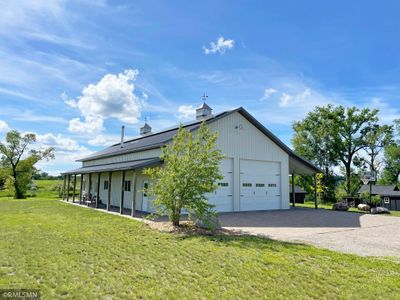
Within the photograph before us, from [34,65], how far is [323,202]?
119ft

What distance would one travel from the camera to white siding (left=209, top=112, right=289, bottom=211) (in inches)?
684

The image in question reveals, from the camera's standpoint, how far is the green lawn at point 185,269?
4.58 m

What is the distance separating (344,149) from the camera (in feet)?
137

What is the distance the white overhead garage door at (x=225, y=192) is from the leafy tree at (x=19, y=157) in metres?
28.2

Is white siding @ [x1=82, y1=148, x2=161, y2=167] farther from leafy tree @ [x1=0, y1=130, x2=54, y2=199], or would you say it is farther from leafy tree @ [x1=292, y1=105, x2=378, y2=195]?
leafy tree @ [x1=292, y1=105, x2=378, y2=195]

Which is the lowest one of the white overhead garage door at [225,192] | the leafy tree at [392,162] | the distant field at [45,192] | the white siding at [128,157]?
the distant field at [45,192]

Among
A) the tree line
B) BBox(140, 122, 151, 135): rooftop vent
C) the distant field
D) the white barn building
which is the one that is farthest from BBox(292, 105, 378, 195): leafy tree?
the distant field

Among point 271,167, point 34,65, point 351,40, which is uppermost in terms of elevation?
point 351,40

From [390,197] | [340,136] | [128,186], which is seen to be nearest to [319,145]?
[340,136]

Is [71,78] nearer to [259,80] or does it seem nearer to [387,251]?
[259,80]

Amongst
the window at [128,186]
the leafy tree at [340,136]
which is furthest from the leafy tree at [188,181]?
the leafy tree at [340,136]

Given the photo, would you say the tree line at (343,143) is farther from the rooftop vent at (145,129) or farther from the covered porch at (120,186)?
the covered porch at (120,186)

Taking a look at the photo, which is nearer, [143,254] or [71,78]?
[143,254]

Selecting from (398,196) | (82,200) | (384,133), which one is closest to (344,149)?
(384,133)
